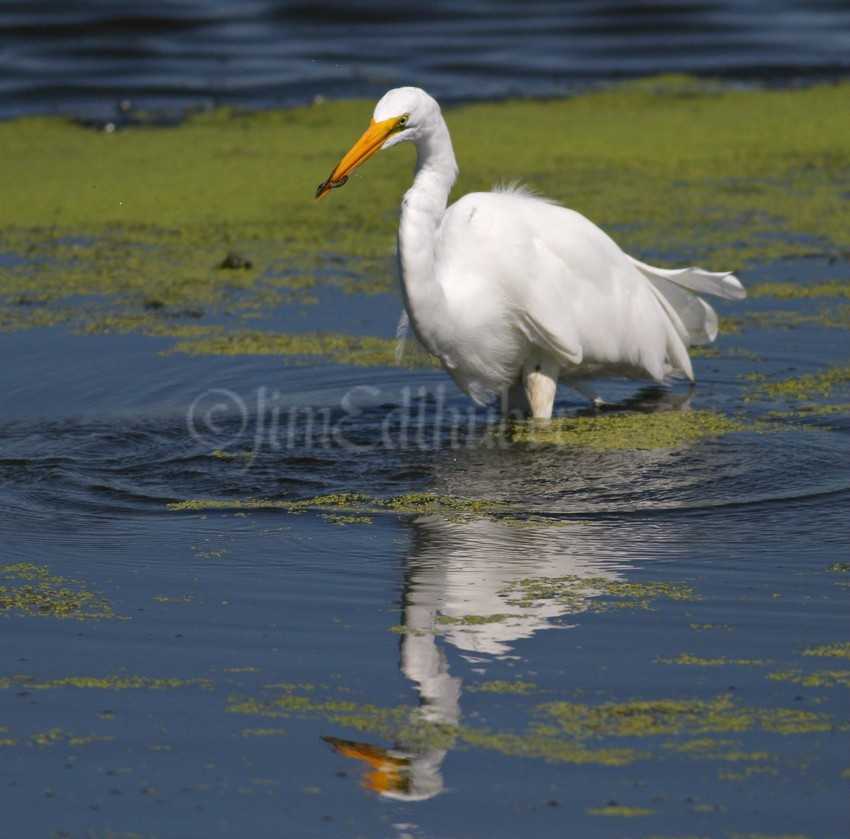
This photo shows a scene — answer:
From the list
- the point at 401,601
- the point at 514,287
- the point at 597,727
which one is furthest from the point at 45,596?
the point at 514,287

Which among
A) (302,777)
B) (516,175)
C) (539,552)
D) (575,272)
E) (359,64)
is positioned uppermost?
(359,64)

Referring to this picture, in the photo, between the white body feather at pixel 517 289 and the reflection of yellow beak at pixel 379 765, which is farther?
the white body feather at pixel 517 289

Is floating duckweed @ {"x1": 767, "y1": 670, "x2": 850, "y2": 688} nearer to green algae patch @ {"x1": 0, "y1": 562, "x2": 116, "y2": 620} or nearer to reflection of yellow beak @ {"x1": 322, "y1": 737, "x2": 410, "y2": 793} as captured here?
reflection of yellow beak @ {"x1": 322, "y1": 737, "x2": 410, "y2": 793}

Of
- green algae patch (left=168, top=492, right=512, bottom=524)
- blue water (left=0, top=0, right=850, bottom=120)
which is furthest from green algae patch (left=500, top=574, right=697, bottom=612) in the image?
blue water (left=0, top=0, right=850, bottom=120)

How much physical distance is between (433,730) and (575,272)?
112 inches

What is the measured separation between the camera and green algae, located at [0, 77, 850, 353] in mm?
6754

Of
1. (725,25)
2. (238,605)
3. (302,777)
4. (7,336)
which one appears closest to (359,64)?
(725,25)

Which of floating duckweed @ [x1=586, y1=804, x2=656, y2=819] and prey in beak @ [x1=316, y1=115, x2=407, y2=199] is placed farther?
prey in beak @ [x1=316, y1=115, x2=407, y2=199]

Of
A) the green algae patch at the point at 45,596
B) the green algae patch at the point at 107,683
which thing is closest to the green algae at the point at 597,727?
the green algae patch at the point at 107,683

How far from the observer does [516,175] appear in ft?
28.1

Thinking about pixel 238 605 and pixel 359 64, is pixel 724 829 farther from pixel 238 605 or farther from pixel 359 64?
pixel 359 64

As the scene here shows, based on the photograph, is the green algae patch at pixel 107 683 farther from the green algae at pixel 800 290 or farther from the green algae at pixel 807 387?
the green algae at pixel 800 290

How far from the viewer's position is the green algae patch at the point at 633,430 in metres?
4.80

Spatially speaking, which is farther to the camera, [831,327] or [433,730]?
[831,327]
